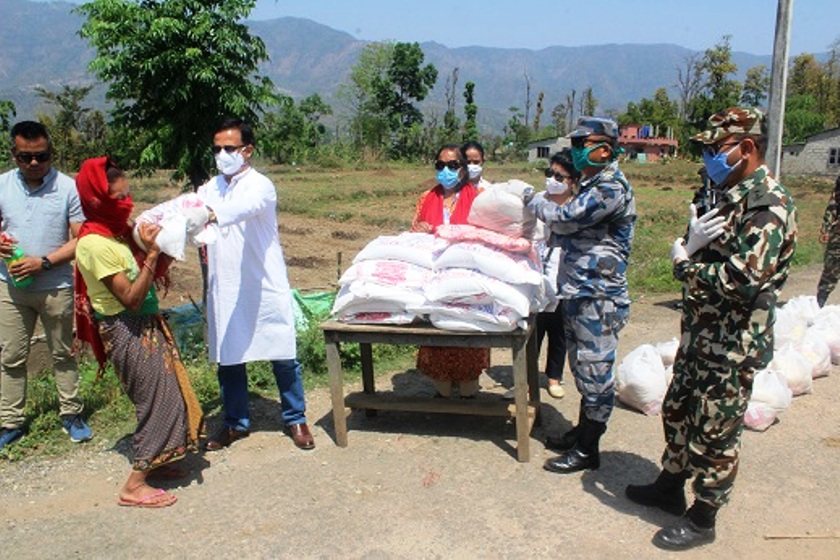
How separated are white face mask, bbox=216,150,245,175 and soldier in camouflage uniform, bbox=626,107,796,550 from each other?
2.42 metres

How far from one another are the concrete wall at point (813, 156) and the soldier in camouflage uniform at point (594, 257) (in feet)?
127

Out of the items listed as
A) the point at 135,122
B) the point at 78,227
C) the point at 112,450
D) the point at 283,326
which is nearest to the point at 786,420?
the point at 283,326

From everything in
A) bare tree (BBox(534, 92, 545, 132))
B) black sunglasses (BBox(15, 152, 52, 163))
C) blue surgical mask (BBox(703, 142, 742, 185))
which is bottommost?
blue surgical mask (BBox(703, 142, 742, 185))

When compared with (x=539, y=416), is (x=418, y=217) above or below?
above

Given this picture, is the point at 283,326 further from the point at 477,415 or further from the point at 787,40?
the point at 787,40

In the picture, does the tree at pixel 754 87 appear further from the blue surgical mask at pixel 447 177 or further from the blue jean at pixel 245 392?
the blue jean at pixel 245 392

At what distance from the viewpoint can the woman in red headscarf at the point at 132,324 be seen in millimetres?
3467

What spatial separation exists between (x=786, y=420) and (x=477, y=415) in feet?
6.86

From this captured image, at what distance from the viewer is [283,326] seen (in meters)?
4.25

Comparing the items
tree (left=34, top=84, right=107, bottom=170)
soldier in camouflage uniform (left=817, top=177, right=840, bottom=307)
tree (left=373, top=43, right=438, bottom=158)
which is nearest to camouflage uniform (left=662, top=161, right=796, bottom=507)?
soldier in camouflage uniform (left=817, top=177, right=840, bottom=307)

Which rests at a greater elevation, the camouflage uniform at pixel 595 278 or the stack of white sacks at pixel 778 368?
the camouflage uniform at pixel 595 278

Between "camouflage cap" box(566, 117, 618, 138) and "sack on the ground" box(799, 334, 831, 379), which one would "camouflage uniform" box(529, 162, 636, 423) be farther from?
"sack on the ground" box(799, 334, 831, 379)

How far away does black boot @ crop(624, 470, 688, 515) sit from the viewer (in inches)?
140

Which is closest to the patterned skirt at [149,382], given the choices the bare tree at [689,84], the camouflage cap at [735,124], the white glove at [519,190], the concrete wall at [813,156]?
the white glove at [519,190]
